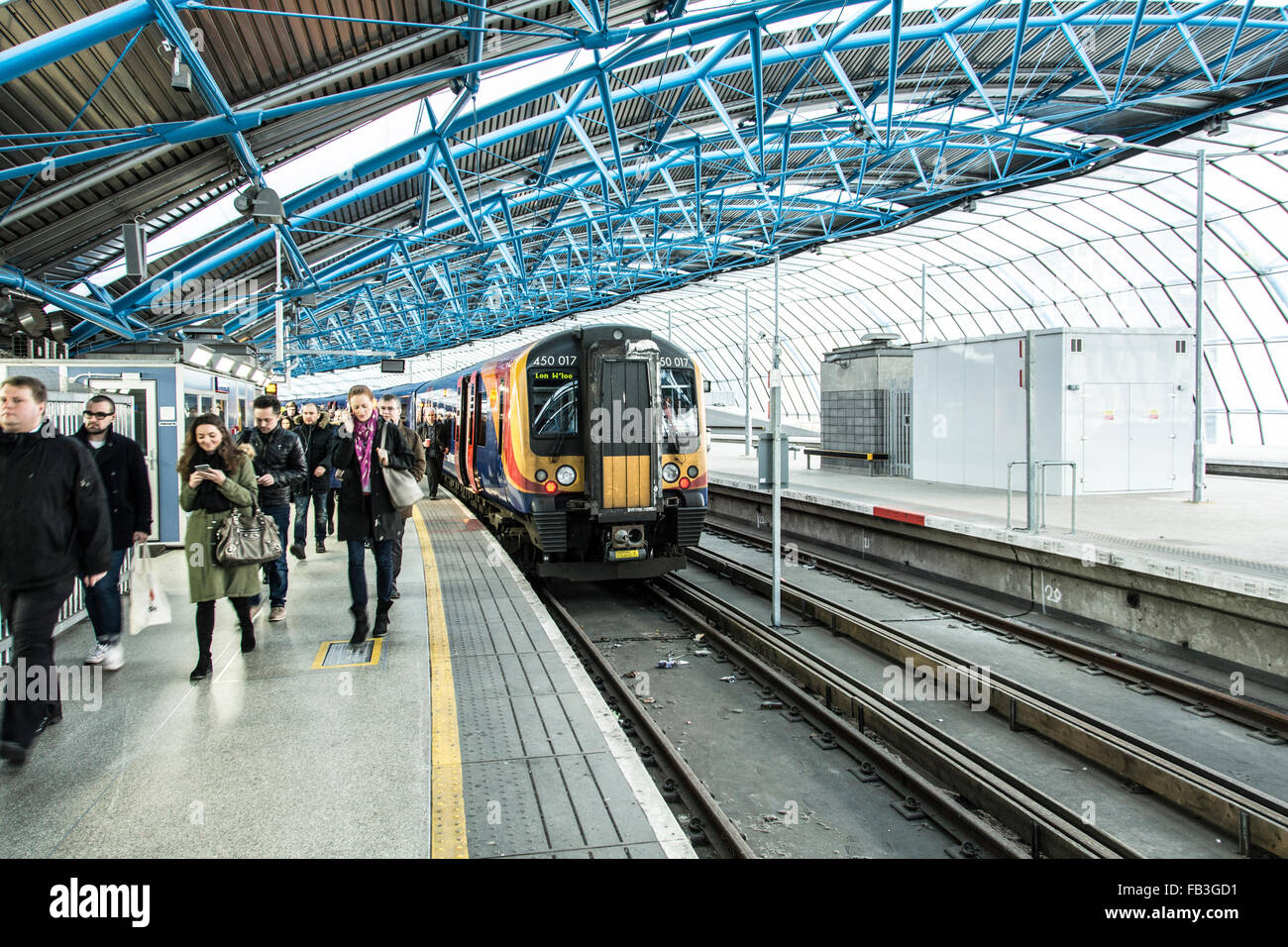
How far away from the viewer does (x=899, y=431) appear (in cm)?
1925

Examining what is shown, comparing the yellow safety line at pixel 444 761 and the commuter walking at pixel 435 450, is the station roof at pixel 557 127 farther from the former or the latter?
the yellow safety line at pixel 444 761

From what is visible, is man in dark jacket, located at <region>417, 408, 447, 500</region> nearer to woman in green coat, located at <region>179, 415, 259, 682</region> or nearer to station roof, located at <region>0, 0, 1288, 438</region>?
station roof, located at <region>0, 0, 1288, 438</region>

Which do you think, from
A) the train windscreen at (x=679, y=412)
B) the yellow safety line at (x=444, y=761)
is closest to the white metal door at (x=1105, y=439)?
the train windscreen at (x=679, y=412)

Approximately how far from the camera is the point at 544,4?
43.7ft

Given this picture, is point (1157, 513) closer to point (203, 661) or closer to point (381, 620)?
point (381, 620)

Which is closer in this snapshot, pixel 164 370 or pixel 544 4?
pixel 164 370

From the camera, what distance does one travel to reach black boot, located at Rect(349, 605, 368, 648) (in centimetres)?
644

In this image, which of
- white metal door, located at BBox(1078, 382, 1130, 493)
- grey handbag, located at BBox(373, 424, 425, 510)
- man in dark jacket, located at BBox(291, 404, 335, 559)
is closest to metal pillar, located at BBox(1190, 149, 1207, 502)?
white metal door, located at BBox(1078, 382, 1130, 493)

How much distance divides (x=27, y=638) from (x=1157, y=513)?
13.2 m

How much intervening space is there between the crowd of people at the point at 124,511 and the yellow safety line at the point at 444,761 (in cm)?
65

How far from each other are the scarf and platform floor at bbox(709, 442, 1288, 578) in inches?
357
